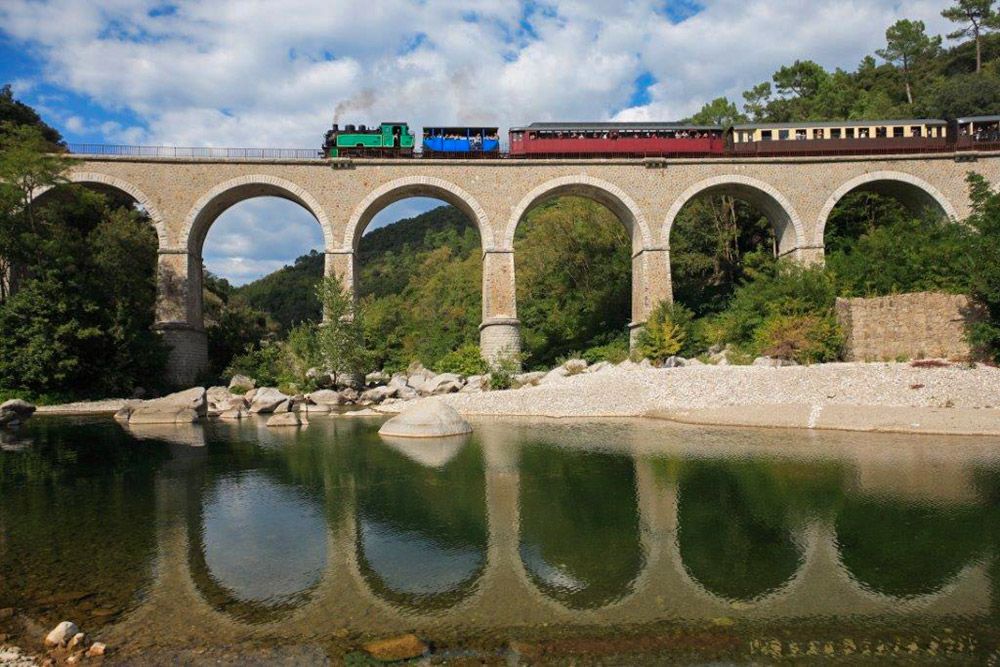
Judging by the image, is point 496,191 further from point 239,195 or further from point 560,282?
point 239,195

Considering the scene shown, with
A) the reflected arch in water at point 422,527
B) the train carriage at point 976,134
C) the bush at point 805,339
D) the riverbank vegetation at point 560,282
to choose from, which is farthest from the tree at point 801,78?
the reflected arch in water at point 422,527

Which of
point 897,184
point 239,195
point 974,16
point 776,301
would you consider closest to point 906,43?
point 974,16

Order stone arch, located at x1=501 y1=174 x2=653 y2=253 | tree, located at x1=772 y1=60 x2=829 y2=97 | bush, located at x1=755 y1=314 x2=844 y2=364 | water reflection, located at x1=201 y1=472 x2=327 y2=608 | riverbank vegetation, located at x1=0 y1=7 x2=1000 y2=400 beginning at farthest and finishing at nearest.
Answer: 1. tree, located at x1=772 y1=60 x2=829 y2=97
2. stone arch, located at x1=501 y1=174 x2=653 y2=253
3. riverbank vegetation, located at x1=0 y1=7 x2=1000 y2=400
4. bush, located at x1=755 y1=314 x2=844 y2=364
5. water reflection, located at x1=201 y1=472 x2=327 y2=608

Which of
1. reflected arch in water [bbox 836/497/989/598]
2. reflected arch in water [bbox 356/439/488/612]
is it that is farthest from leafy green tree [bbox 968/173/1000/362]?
reflected arch in water [bbox 356/439/488/612]

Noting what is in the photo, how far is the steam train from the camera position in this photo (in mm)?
27531

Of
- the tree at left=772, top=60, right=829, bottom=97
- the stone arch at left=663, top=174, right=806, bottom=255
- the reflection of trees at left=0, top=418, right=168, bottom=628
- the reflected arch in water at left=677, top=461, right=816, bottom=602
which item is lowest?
the reflected arch in water at left=677, top=461, right=816, bottom=602

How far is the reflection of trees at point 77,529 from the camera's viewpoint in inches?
208

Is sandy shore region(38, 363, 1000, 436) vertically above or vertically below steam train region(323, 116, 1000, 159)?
Result: below

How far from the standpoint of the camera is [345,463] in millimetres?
11789

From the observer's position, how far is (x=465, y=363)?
26.9 metres

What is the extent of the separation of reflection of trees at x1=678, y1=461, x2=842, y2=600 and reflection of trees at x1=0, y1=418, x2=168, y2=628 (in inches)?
225

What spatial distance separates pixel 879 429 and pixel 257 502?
14.2 m

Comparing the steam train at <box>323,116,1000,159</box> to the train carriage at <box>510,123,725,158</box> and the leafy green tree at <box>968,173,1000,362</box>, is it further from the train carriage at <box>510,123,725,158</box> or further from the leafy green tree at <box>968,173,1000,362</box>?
the leafy green tree at <box>968,173,1000,362</box>

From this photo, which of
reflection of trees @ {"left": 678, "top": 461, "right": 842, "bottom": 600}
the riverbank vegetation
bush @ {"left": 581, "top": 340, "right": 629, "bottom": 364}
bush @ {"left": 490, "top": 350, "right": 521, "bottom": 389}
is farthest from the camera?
bush @ {"left": 581, "top": 340, "right": 629, "bottom": 364}
